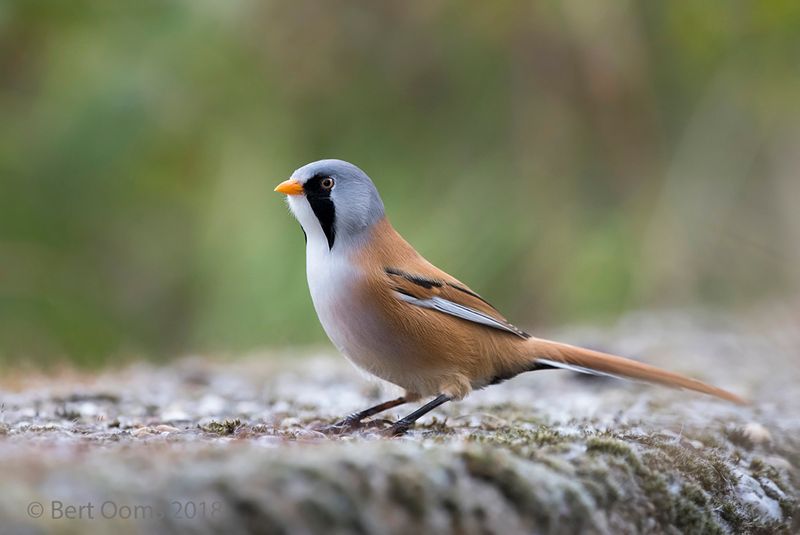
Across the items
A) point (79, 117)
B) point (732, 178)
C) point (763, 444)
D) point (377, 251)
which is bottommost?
point (763, 444)

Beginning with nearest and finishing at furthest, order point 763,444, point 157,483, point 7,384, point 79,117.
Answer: point 157,483, point 763,444, point 7,384, point 79,117

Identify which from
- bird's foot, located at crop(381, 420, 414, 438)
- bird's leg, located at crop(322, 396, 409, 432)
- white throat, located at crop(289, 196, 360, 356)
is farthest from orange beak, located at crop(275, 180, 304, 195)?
bird's foot, located at crop(381, 420, 414, 438)

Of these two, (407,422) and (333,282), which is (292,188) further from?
(407,422)

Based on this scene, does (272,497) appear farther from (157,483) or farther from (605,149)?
(605,149)

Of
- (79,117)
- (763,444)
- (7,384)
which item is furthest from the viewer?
(79,117)

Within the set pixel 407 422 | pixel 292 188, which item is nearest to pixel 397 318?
pixel 407 422

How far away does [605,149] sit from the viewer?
9.73 meters

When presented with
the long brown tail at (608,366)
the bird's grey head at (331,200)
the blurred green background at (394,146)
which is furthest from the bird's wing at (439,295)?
the blurred green background at (394,146)

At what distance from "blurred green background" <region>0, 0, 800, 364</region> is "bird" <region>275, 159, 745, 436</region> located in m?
4.70

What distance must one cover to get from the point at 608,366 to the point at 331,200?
128cm

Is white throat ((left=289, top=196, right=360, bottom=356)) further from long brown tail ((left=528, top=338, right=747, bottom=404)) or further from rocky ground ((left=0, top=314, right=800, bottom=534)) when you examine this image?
long brown tail ((left=528, top=338, right=747, bottom=404))

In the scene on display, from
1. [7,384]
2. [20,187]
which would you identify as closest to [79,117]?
[20,187]

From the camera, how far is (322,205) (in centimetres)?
405

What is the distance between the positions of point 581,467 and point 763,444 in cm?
139
